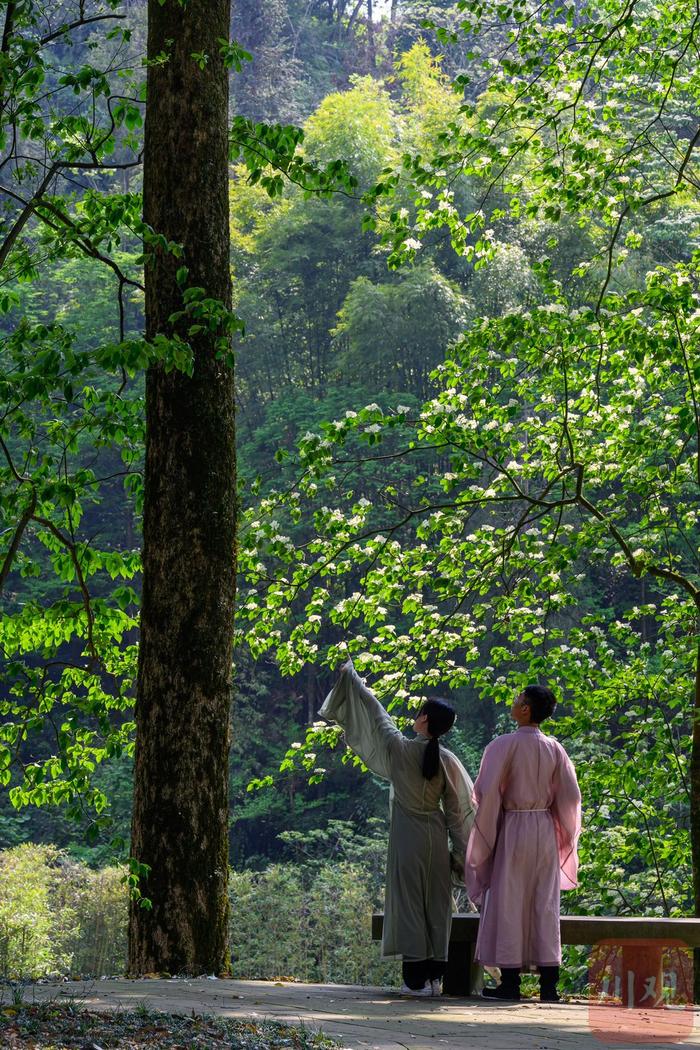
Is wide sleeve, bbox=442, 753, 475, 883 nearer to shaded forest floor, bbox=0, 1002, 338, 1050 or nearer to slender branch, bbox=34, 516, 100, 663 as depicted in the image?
slender branch, bbox=34, 516, 100, 663

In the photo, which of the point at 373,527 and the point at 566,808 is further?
the point at 373,527

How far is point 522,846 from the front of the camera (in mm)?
6750

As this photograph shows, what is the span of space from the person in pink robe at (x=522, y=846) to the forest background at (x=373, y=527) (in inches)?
72.7

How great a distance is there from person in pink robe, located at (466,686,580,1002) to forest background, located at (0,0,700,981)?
6.06 ft

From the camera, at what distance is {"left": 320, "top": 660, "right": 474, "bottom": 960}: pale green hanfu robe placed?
6594 millimetres

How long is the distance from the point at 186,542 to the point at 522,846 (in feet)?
7.25

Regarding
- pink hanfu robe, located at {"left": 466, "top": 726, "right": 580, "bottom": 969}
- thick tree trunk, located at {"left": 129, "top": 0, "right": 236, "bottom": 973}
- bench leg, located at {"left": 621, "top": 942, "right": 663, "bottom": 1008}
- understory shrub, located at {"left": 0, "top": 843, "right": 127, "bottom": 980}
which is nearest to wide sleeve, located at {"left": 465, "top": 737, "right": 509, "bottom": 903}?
pink hanfu robe, located at {"left": 466, "top": 726, "right": 580, "bottom": 969}

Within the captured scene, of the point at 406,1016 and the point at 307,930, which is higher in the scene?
the point at 406,1016

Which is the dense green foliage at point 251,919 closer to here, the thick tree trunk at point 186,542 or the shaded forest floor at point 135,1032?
the thick tree trunk at point 186,542

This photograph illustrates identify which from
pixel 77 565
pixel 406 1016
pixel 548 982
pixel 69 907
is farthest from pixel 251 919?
pixel 406 1016

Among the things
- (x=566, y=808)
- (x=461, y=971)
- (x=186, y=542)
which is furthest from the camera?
(x=461, y=971)

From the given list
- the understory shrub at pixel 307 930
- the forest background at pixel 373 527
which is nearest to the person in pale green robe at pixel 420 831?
the forest background at pixel 373 527

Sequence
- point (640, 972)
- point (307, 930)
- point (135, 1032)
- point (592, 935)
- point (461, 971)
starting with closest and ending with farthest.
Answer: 1. point (135, 1032)
2. point (592, 935)
3. point (461, 971)
4. point (640, 972)
5. point (307, 930)

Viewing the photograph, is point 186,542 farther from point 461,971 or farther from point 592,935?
point 592,935
